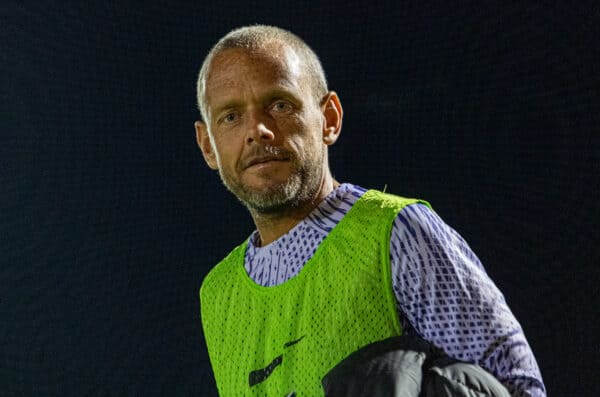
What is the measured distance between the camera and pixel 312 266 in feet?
3.27

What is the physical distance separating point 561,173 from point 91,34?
148cm

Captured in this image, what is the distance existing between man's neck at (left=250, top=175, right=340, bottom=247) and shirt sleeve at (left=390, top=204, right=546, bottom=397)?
0.54ft

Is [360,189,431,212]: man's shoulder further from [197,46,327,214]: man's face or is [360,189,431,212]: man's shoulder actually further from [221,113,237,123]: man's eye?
[221,113,237,123]: man's eye

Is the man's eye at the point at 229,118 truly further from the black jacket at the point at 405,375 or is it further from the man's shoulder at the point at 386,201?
the black jacket at the point at 405,375

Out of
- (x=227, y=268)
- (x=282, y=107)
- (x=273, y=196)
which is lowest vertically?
(x=227, y=268)

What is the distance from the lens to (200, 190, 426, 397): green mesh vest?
91cm

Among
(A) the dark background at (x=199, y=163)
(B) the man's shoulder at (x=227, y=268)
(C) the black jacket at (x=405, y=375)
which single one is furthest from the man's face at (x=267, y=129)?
(A) the dark background at (x=199, y=163)

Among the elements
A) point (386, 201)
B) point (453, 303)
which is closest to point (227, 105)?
point (386, 201)

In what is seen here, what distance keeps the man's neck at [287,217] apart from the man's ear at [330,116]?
63 mm

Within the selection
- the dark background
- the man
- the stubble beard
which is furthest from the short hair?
the dark background

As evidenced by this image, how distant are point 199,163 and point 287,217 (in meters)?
1.50

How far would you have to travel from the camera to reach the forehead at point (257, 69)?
103 centimetres

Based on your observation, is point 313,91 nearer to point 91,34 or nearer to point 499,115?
point 499,115

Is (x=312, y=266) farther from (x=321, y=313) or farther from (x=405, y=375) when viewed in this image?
(x=405, y=375)
